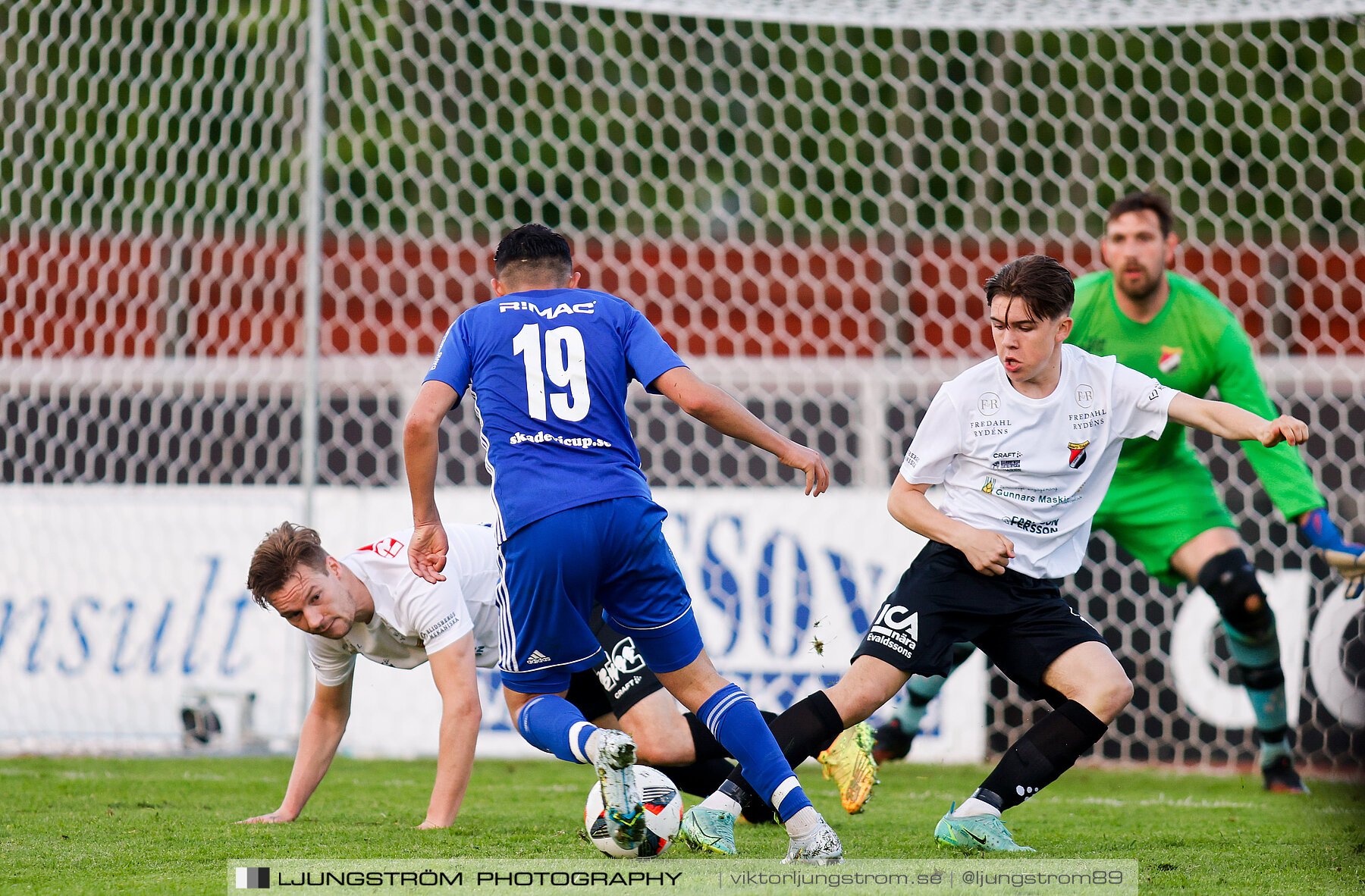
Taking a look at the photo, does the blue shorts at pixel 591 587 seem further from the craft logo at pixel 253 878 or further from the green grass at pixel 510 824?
the craft logo at pixel 253 878

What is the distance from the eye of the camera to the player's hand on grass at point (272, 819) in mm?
4305

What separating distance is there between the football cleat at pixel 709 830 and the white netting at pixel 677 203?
153 inches

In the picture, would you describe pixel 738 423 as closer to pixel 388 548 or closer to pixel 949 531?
pixel 949 531

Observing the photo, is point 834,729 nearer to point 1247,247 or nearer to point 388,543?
point 388,543

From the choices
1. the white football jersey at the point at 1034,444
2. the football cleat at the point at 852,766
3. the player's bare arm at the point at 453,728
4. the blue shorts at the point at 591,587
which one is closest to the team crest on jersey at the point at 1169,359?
the white football jersey at the point at 1034,444

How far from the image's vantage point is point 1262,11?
7.55 metres

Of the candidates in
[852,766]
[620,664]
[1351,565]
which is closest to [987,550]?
[852,766]

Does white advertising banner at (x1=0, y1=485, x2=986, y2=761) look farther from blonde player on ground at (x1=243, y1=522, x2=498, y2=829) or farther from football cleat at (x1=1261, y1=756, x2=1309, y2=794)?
blonde player on ground at (x1=243, y1=522, x2=498, y2=829)

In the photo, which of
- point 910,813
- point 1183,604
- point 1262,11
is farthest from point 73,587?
point 1262,11

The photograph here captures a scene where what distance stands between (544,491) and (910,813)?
2131 millimetres

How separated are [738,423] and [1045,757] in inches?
48.4

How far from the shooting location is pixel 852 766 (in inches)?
171

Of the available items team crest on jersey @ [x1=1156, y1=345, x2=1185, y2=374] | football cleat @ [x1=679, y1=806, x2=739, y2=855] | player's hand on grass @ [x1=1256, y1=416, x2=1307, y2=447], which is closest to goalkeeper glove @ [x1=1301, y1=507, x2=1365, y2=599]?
team crest on jersey @ [x1=1156, y1=345, x2=1185, y2=374]

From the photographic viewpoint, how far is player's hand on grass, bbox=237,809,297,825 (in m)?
4.30
